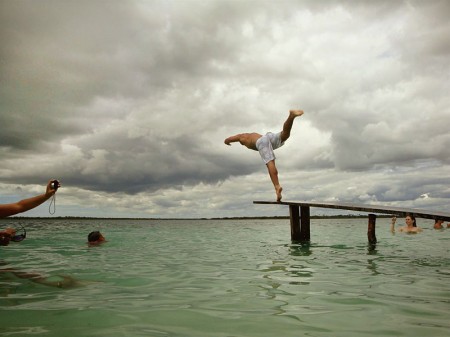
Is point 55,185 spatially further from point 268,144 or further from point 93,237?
point 93,237

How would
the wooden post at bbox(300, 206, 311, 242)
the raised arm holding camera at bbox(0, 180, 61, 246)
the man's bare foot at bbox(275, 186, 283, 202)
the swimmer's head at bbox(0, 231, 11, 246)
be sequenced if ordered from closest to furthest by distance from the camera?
the raised arm holding camera at bbox(0, 180, 61, 246) → the swimmer's head at bbox(0, 231, 11, 246) → the man's bare foot at bbox(275, 186, 283, 202) → the wooden post at bbox(300, 206, 311, 242)

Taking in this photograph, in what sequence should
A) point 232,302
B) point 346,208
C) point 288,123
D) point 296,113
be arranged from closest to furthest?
point 232,302
point 296,113
point 288,123
point 346,208

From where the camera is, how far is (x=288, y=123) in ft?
34.0

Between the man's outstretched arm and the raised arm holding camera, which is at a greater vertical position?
the man's outstretched arm

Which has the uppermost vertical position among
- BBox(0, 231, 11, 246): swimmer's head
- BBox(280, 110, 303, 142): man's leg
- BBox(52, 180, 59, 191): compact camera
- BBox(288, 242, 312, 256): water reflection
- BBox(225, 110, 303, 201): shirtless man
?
BBox(280, 110, 303, 142): man's leg

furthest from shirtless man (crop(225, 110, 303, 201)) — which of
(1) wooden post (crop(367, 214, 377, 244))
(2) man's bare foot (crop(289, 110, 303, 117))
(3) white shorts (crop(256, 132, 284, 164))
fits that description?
(1) wooden post (crop(367, 214, 377, 244))

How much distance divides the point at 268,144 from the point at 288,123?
3.08 ft

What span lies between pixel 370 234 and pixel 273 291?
10.9 m

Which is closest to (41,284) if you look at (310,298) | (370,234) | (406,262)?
(310,298)

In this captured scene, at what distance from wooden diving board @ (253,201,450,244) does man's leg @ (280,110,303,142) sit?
358 centimetres

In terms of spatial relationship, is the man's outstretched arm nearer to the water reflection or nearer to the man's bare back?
the man's bare back

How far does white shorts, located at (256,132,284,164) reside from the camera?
35.4 feet

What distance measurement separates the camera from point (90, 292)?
523 cm

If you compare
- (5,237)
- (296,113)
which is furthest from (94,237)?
(296,113)
